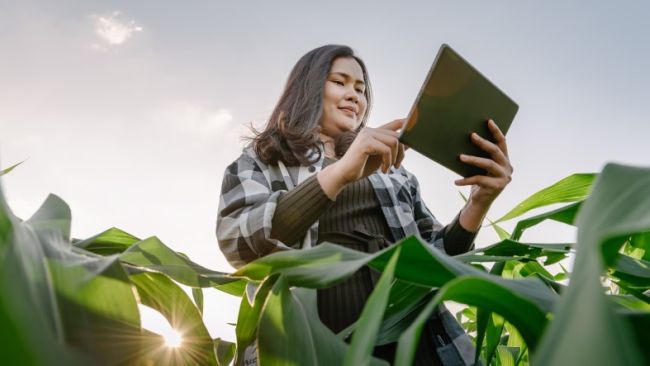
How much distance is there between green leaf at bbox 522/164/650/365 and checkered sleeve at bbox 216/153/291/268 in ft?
1.77

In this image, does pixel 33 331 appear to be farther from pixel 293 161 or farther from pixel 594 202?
pixel 293 161

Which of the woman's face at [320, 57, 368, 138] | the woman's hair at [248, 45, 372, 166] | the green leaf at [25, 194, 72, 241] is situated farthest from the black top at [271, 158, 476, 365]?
the green leaf at [25, 194, 72, 241]

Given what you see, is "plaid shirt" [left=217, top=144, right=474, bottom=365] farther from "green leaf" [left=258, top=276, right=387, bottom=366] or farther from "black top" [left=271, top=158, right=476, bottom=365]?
"green leaf" [left=258, top=276, right=387, bottom=366]

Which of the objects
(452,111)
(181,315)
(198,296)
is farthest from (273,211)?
(181,315)

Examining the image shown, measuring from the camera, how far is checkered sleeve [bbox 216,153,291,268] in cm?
72

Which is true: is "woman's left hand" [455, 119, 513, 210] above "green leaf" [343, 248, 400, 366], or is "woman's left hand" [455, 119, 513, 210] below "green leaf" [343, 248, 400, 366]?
above

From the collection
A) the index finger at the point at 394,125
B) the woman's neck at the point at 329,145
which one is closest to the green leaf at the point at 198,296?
the index finger at the point at 394,125

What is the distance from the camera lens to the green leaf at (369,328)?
147mm

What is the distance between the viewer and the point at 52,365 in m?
0.12

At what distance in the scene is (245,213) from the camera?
30.0 inches

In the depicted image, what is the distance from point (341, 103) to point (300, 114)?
0.09 m

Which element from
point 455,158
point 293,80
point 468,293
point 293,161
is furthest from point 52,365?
point 293,80

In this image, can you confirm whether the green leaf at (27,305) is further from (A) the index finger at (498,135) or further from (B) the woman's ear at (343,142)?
(B) the woman's ear at (343,142)

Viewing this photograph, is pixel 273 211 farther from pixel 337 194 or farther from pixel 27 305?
pixel 27 305
